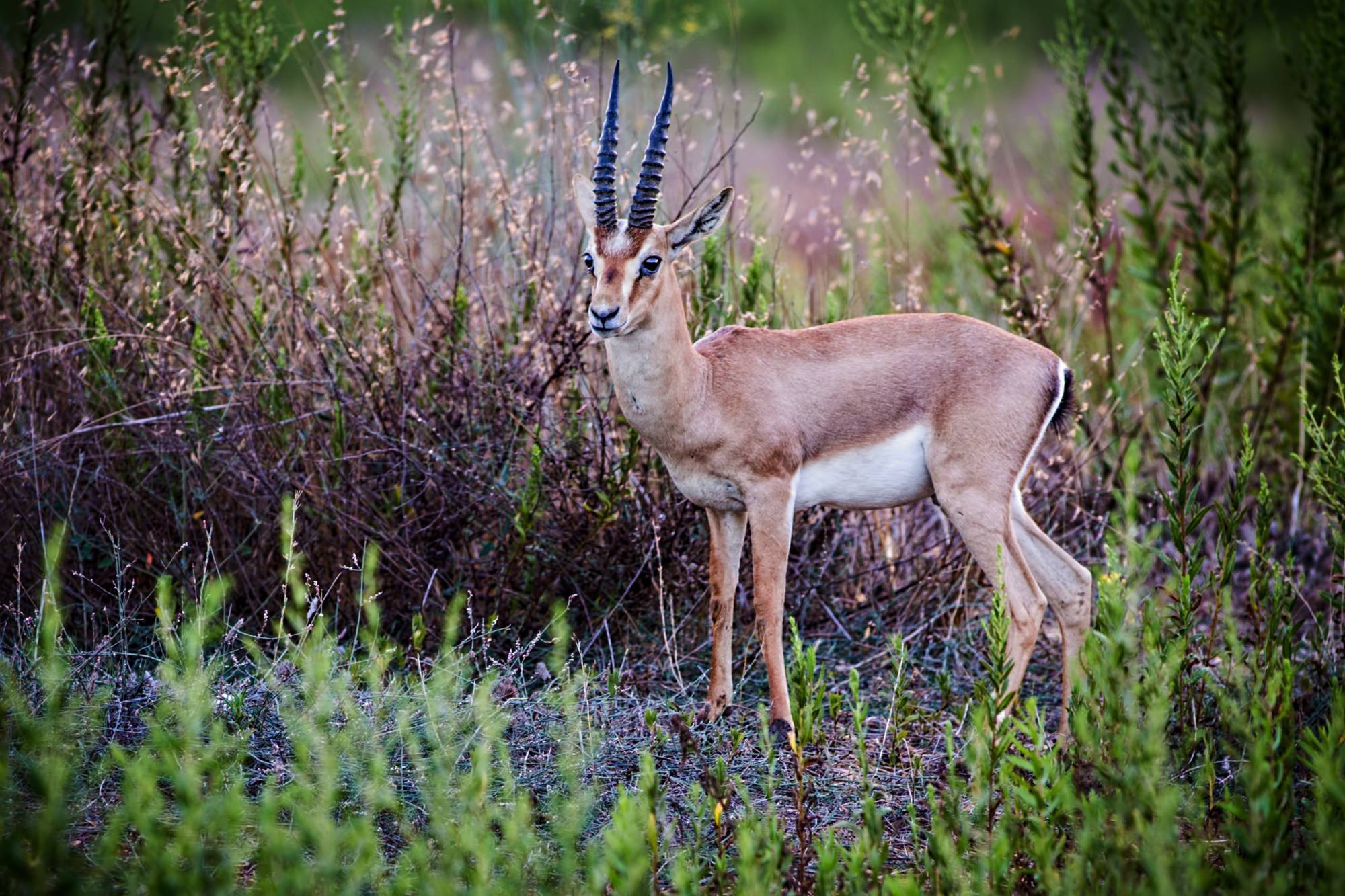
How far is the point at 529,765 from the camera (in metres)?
3.99

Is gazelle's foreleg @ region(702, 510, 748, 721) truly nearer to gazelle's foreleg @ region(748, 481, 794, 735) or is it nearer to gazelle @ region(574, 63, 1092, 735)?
→ gazelle @ region(574, 63, 1092, 735)

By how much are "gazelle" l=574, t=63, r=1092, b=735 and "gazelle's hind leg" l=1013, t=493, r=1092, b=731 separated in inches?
4.4

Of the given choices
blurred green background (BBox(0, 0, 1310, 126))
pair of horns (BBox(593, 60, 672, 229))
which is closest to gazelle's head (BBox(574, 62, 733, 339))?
pair of horns (BBox(593, 60, 672, 229))

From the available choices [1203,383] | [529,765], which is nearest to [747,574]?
[529,765]

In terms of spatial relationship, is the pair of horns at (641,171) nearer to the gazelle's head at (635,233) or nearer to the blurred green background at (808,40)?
the gazelle's head at (635,233)

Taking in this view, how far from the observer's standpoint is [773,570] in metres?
4.50

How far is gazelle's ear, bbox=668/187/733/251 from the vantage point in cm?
438

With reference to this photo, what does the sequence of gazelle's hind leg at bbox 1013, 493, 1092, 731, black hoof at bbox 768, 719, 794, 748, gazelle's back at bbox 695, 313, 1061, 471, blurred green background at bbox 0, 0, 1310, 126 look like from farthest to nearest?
blurred green background at bbox 0, 0, 1310, 126
gazelle's hind leg at bbox 1013, 493, 1092, 731
gazelle's back at bbox 695, 313, 1061, 471
black hoof at bbox 768, 719, 794, 748

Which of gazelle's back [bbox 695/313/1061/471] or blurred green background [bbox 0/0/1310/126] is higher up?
blurred green background [bbox 0/0/1310/126]

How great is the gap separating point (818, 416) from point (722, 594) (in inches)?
29.2

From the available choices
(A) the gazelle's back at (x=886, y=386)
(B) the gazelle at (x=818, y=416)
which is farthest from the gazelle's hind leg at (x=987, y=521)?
(A) the gazelle's back at (x=886, y=386)

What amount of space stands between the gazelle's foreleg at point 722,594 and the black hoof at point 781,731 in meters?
0.23

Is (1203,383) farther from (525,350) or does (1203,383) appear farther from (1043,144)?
(1043,144)

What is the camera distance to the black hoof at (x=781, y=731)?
14.3 ft
